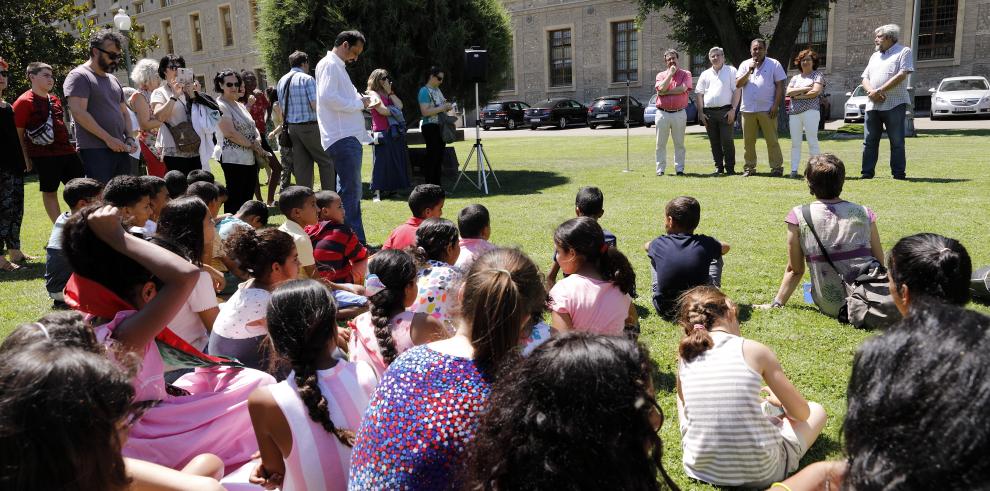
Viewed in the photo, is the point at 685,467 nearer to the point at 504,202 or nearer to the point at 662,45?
the point at 504,202

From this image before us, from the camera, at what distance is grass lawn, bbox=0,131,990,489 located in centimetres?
383

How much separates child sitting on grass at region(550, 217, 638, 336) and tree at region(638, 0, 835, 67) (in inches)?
765

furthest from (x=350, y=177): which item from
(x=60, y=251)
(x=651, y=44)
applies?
(x=651, y=44)

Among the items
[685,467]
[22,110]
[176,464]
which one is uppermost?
[22,110]

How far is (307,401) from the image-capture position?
2.21 m

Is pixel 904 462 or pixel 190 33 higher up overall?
pixel 190 33

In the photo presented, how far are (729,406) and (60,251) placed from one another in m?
4.40

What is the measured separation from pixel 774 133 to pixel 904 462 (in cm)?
1002

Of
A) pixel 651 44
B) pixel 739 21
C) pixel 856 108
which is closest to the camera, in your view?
pixel 739 21

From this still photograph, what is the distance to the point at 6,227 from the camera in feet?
22.2

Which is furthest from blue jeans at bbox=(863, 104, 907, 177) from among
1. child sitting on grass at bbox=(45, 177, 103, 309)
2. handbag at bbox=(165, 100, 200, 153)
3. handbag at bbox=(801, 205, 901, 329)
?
child sitting on grass at bbox=(45, 177, 103, 309)

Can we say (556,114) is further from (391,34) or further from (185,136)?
(185,136)

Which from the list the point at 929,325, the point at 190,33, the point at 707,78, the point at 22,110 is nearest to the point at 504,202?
the point at 707,78

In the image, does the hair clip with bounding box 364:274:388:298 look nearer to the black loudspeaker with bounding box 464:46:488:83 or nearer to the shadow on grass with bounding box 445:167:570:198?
the shadow on grass with bounding box 445:167:570:198
